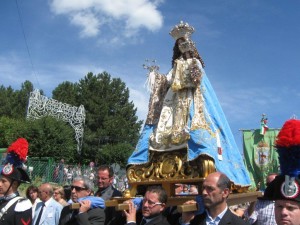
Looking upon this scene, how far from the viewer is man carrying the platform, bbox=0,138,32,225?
4.06 m

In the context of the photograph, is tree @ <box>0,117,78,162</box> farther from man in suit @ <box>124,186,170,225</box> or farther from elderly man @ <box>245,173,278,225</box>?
man in suit @ <box>124,186,170,225</box>

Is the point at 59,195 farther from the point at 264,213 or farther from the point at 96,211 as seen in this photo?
the point at 264,213

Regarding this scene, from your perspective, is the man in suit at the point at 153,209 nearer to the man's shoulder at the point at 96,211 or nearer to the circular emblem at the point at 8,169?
the man's shoulder at the point at 96,211

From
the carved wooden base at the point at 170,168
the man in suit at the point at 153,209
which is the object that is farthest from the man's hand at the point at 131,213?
the carved wooden base at the point at 170,168

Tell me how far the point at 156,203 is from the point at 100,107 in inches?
1454

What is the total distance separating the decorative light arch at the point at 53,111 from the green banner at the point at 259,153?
1800 cm

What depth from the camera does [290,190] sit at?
97.9 inches

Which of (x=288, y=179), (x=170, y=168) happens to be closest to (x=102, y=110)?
(x=170, y=168)

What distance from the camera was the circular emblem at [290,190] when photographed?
2.47 meters

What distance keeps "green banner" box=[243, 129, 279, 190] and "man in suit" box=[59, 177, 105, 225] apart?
8438mm

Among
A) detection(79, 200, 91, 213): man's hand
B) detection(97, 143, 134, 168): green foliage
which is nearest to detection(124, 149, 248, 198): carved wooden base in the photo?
detection(79, 200, 91, 213): man's hand

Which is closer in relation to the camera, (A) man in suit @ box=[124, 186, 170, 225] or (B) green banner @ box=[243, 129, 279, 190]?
(A) man in suit @ box=[124, 186, 170, 225]

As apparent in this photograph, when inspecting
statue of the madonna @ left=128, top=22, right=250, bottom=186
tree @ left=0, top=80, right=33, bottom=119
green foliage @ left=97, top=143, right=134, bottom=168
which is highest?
tree @ left=0, top=80, right=33, bottom=119

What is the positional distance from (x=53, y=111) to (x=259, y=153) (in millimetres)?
20198
